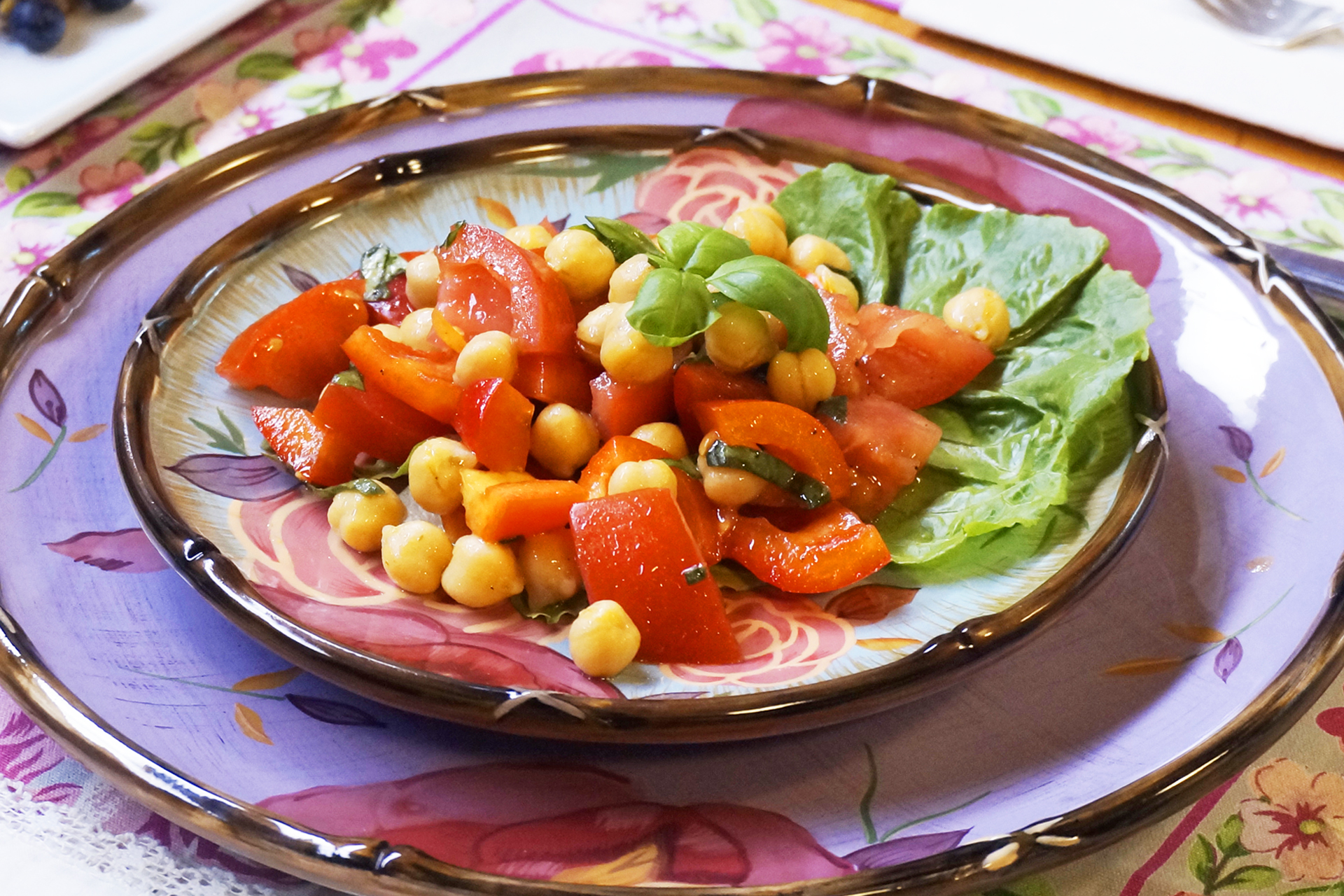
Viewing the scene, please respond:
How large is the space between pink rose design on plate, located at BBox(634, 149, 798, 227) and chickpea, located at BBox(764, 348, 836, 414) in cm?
64

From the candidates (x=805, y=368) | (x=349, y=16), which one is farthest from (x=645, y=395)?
(x=349, y=16)

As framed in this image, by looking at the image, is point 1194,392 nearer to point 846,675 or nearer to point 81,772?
point 846,675

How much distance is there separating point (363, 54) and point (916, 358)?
2.15 m

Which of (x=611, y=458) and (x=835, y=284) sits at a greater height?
(x=835, y=284)

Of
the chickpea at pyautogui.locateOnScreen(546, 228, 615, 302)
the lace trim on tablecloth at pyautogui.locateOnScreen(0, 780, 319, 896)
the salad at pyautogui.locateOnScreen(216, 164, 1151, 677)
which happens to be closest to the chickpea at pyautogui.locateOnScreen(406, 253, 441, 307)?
the salad at pyautogui.locateOnScreen(216, 164, 1151, 677)

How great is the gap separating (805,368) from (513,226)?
862 millimetres

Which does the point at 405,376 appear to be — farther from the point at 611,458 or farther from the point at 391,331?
the point at 611,458

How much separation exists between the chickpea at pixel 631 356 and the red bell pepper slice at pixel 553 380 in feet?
0.45

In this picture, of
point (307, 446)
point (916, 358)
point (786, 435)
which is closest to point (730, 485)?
point (786, 435)

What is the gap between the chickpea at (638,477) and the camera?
1953mm

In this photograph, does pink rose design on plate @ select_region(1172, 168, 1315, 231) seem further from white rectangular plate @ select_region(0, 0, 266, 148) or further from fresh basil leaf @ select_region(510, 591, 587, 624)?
white rectangular plate @ select_region(0, 0, 266, 148)

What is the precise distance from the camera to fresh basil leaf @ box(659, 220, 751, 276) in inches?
81.9

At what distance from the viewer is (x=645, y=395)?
2.16 metres

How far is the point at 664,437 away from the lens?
2129 mm
